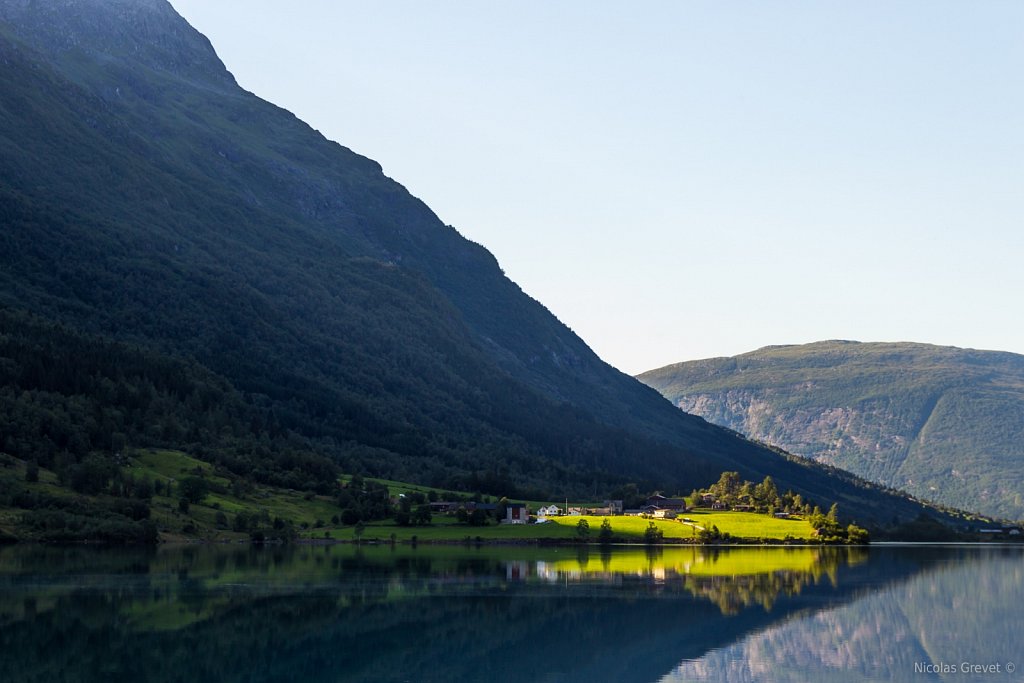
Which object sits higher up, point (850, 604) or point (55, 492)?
point (55, 492)

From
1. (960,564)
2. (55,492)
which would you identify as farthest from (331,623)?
(960,564)

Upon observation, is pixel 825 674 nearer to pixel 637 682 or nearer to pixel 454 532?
pixel 637 682

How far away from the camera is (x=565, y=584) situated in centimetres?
11225

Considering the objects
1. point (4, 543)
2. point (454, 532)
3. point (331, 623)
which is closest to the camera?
point (331, 623)

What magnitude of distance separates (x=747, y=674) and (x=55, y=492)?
422 feet

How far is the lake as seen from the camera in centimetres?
6612

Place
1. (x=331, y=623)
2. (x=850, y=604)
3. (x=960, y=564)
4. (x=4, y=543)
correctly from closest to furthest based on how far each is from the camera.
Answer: (x=331, y=623) < (x=850, y=604) < (x=4, y=543) < (x=960, y=564)

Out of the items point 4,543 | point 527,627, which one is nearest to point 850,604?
point 527,627

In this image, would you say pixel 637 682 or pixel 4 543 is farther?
pixel 4 543

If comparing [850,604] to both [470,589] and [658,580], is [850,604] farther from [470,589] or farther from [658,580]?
[470,589]

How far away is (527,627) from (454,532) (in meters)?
114

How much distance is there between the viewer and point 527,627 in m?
84.0

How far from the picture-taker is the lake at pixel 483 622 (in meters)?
66.1

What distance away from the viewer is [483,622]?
8531 centimetres
